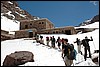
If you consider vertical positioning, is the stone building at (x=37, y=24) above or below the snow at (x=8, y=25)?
below

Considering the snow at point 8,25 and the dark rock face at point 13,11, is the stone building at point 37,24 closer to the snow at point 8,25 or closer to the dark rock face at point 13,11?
the snow at point 8,25

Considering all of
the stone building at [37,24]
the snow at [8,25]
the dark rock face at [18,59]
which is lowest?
the dark rock face at [18,59]

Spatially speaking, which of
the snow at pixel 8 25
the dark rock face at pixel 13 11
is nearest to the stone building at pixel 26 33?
the snow at pixel 8 25

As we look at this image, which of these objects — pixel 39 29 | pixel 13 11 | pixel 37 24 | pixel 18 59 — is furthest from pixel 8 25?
pixel 18 59

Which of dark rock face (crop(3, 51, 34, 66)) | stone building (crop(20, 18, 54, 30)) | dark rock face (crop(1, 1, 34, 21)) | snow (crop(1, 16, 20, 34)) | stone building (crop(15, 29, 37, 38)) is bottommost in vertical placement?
dark rock face (crop(3, 51, 34, 66))

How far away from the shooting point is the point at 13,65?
1923 cm

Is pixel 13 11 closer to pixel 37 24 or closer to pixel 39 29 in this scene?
pixel 37 24

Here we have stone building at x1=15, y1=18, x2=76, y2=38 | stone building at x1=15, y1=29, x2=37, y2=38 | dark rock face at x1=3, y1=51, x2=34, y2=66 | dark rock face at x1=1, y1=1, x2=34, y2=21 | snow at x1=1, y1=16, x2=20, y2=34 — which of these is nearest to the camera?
dark rock face at x1=3, y1=51, x2=34, y2=66

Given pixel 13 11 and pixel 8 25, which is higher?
pixel 13 11

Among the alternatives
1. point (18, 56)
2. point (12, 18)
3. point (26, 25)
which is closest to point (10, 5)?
point (12, 18)

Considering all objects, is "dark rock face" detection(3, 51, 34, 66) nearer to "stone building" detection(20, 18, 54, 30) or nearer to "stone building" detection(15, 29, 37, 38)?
"stone building" detection(15, 29, 37, 38)

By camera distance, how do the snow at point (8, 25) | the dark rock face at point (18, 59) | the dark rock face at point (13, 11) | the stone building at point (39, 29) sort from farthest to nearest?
the dark rock face at point (13, 11) < the snow at point (8, 25) < the stone building at point (39, 29) < the dark rock face at point (18, 59)

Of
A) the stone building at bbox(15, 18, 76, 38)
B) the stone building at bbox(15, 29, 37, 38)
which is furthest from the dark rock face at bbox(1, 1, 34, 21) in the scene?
the stone building at bbox(15, 29, 37, 38)

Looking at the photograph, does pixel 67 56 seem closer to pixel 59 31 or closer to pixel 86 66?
pixel 86 66
